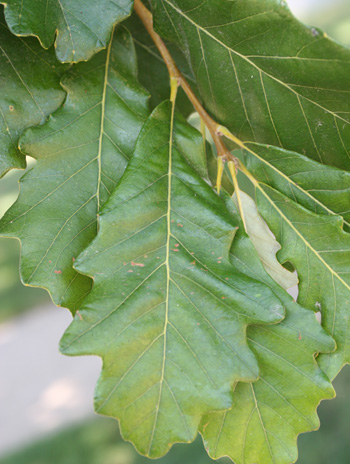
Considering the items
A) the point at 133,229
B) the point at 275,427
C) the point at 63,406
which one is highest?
the point at 133,229

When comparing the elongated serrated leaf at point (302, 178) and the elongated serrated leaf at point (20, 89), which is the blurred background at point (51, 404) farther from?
the elongated serrated leaf at point (20, 89)

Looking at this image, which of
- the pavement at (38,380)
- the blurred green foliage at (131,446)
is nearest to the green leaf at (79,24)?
the blurred green foliage at (131,446)

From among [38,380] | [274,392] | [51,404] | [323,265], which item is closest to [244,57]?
[323,265]

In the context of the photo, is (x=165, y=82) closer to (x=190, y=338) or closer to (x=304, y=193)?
(x=304, y=193)

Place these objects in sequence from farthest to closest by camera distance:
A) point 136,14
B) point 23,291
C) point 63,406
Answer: point 23,291, point 63,406, point 136,14

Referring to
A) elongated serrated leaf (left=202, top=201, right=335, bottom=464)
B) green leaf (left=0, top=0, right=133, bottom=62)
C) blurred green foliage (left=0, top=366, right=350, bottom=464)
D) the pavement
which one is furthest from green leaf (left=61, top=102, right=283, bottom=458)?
the pavement

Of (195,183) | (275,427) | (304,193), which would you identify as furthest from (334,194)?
(275,427)

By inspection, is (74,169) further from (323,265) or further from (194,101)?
(323,265)
